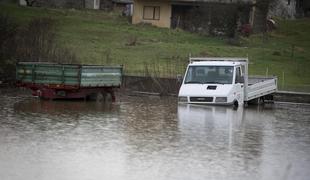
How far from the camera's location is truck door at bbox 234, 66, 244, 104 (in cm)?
3210

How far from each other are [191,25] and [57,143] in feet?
166

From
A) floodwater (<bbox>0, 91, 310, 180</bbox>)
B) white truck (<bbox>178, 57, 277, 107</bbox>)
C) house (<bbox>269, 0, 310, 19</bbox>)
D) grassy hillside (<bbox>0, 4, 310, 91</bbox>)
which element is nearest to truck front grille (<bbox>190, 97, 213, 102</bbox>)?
white truck (<bbox>178, 57, 277, 107</bbox>)

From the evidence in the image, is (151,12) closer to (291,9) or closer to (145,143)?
(291,9)

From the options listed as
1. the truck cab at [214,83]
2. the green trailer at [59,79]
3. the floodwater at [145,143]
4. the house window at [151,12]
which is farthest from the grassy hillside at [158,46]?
the floodwater at [145,143]

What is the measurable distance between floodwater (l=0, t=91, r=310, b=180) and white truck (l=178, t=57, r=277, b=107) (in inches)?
76.0

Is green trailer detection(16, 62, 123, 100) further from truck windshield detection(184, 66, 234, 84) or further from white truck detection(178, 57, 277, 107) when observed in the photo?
truck windshield detection(184, 66, 234, 84)

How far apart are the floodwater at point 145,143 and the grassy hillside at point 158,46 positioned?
13541 millimetres

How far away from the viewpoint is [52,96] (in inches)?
1192

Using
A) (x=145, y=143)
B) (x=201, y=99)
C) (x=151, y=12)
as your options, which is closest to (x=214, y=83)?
(x=201, y=99)

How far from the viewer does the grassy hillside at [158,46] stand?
44969 mm

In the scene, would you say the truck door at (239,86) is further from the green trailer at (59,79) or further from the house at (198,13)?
the house at (198,13)

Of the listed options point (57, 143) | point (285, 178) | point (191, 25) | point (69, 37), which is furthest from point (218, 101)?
point (191, 25)

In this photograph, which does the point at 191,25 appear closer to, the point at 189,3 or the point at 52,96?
the point at 189,3

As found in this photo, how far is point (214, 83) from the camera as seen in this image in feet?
105
